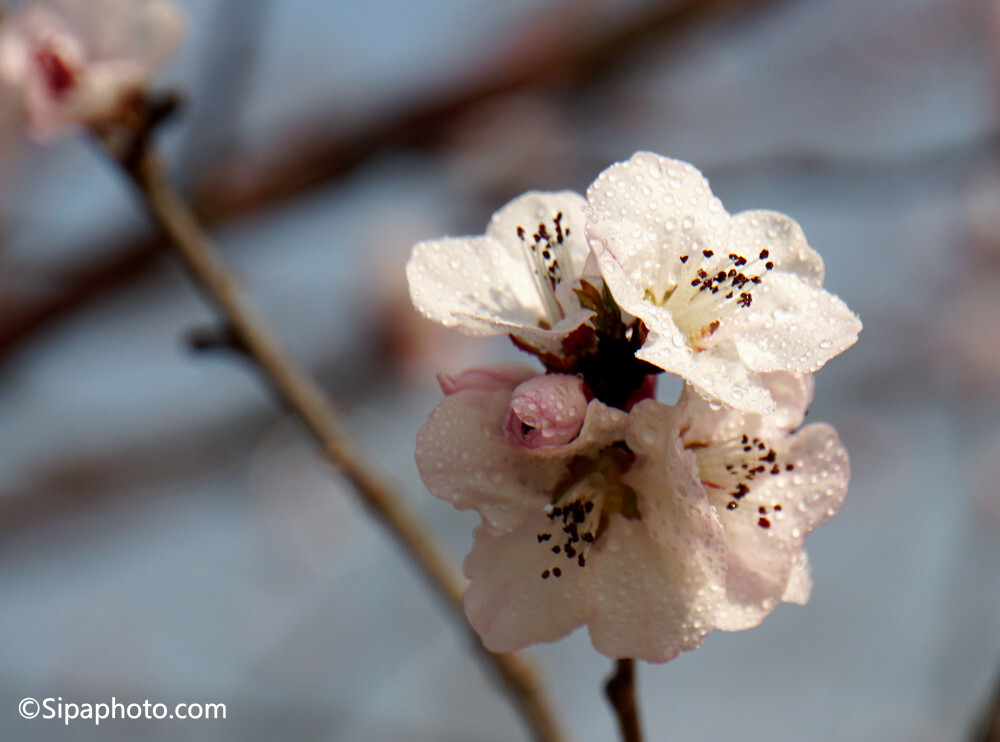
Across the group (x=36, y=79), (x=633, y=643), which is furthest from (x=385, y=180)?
(x=633, y=643)

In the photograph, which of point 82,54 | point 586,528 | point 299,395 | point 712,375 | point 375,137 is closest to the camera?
point 712,375

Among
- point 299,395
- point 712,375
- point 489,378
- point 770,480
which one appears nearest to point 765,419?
point 770,480

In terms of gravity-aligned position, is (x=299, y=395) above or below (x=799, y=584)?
above

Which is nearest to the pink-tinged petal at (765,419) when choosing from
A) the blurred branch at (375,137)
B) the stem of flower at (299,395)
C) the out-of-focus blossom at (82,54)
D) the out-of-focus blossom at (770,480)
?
the out-of-focus blossom at (770,480)

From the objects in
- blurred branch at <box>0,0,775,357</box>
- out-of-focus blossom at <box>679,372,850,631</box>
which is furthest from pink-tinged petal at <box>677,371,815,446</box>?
blurred branch at <box>0,0,775,357</box>

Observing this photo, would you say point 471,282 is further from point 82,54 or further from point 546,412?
point 82,54

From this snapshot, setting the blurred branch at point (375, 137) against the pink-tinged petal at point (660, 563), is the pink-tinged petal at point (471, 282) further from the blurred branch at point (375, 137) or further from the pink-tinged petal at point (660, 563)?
the blurred branch at point (375, 137)

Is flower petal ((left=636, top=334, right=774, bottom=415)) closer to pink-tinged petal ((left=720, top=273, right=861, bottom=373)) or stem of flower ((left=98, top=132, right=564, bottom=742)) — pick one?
pink-tinged petal ((left=720, top=273, right=861, bottom=373))
